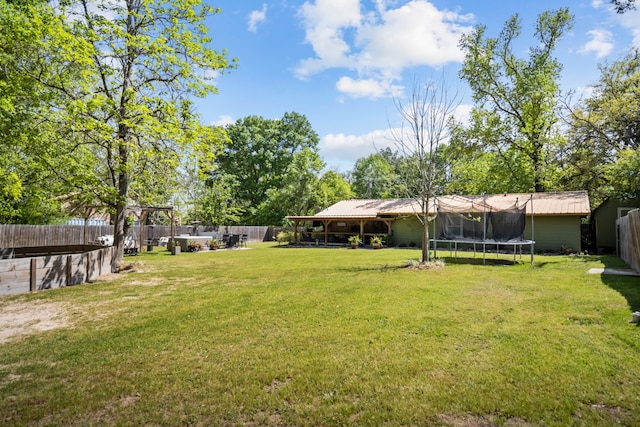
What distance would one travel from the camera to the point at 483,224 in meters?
12.8

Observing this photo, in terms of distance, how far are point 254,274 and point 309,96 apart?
1080 centimetres

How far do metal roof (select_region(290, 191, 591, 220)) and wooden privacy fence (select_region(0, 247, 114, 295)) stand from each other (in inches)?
387

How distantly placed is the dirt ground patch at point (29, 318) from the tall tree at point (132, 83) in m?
3.75

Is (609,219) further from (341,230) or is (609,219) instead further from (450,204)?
(341,230)

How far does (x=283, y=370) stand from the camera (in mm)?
3492

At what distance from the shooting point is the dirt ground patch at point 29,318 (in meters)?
4.92

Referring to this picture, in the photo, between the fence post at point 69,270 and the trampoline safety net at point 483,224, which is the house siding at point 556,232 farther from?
the fence post at point 69,270

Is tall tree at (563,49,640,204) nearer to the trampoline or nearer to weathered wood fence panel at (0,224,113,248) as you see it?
the trampoline

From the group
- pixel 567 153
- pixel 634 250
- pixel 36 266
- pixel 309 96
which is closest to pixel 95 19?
pixel 36 266

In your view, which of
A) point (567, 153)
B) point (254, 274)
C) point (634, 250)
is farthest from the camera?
point (567, 153)

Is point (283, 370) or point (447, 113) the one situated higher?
point (447, 113)

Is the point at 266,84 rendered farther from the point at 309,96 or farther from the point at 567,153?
the point at 567,153

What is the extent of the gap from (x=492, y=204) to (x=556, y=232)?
3293mm

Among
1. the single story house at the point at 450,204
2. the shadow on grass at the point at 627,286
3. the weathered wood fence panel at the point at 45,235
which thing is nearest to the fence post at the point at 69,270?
the weathered wood fence panel at the point at 45,235
